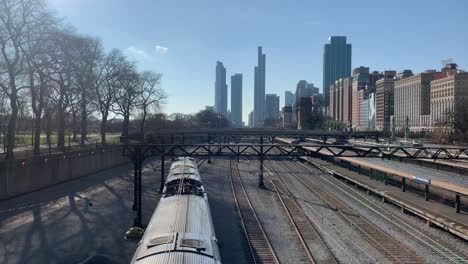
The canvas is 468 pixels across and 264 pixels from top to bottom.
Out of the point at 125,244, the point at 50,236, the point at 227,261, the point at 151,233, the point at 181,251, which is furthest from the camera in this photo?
the point at 50,236

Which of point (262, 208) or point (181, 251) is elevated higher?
point (181, 251)

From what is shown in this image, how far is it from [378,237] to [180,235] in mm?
14967

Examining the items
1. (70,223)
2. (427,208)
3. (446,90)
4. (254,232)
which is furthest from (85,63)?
(446,90)

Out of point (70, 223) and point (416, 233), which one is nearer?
point (416, 233)

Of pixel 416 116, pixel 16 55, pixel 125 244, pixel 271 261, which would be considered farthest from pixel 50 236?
pixel 416 116

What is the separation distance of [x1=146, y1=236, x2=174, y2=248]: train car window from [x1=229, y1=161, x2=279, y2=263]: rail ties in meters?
8.10

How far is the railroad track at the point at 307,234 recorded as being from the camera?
811 inches

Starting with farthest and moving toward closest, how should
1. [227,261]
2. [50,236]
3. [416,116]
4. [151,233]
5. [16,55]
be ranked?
1. [416,116]
2. [16,55]
3. [50,236]
4. [227,261]
5. [151,233]

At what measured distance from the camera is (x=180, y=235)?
12.9m

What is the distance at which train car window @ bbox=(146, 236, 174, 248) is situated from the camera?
12430 mm

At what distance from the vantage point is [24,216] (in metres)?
28.7

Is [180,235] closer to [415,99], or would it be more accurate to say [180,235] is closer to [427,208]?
[427,208]

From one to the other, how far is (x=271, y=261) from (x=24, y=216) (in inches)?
A: 669

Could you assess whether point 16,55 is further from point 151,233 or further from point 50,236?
point 151,233
